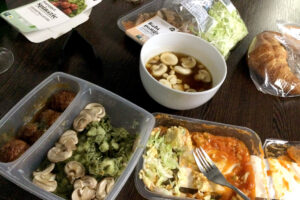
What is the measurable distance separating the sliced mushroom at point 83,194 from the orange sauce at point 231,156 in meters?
0.36

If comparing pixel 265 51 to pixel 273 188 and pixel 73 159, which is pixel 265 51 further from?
pixel 73 159

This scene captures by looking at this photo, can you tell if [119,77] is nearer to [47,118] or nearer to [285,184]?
[47,118]

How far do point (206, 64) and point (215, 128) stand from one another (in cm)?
24

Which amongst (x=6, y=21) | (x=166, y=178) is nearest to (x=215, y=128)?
(x=166, y=178)

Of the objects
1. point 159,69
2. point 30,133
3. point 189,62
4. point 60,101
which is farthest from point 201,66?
point 30,133

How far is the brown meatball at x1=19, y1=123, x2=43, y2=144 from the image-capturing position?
0.76 meters

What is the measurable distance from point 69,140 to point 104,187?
0.16m

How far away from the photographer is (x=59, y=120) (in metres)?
0.76

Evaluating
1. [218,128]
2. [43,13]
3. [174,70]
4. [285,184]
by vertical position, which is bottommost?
[285,184]

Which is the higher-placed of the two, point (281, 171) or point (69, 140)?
point (69, 140)

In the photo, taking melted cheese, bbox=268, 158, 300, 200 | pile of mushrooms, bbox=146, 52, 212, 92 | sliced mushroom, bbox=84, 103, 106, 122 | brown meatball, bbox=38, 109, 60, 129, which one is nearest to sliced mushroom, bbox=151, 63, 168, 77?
pile of mushrooms, bbox=146, 52, 212, 92

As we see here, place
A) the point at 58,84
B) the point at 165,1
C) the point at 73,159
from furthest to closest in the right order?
the point at 165,1, the point at 58,84, the point at 73,159

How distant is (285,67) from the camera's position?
1095mm

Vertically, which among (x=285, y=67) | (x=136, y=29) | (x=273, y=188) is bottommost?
(x=273, y=188)
